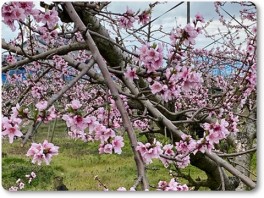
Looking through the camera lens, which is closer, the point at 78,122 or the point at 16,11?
the point at 78,122

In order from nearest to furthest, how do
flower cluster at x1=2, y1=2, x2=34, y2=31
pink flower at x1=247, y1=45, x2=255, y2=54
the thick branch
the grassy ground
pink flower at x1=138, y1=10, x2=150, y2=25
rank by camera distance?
the thick branch
flower cluster at x1=2, y1=2, x2=34, y2=31
pink flower at x1=138, y1=10, x2=150, y2=25
pink flower at x1=247, y1=45, x2=255, y2=54
the grassy ground

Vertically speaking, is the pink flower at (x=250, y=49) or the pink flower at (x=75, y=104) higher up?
the pink flower at (x=250, y=49)

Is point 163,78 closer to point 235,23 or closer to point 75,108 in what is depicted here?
point 75,108

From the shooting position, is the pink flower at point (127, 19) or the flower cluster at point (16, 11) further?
the pink flower at point (127, 19)

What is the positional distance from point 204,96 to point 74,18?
5.31 feet

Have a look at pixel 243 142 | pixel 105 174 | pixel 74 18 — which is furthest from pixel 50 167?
pixel 74 18

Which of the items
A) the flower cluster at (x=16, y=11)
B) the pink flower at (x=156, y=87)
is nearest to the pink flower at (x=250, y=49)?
the pink flower at (x=156, y=87)

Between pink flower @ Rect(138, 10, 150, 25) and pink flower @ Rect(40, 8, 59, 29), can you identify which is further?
pink flower @ Rect(138, 10, 150, 25)

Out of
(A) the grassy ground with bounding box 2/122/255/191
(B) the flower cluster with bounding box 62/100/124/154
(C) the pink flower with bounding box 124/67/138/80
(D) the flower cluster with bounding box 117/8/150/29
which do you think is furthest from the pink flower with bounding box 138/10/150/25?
(A) the grassy ground with bounding box 2/122/255/191

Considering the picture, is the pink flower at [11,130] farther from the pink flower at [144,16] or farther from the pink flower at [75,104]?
the pink flower at [144,16]

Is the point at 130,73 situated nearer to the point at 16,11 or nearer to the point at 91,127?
the point at 91,127

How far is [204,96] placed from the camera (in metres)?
2.93

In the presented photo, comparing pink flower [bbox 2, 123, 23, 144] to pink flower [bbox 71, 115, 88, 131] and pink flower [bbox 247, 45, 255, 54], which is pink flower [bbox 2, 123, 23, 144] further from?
pink flower [bbox 247, 45, 255, 54]

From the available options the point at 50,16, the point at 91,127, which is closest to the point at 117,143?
the point at 91,127
